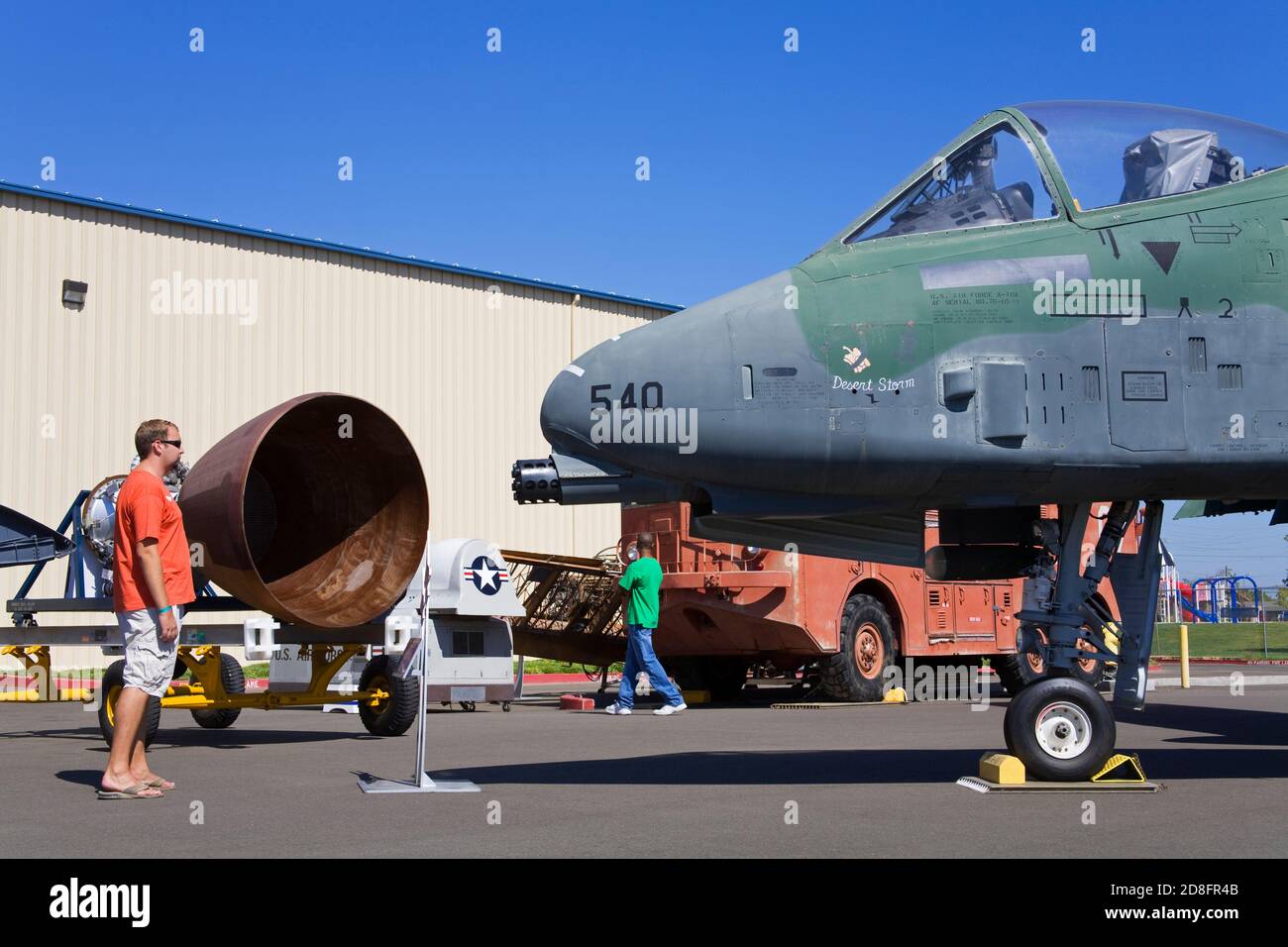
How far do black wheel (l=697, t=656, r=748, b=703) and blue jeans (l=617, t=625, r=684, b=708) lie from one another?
2.46 meters

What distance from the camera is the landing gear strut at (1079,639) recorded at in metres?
6.79

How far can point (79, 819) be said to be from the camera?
20.2ft

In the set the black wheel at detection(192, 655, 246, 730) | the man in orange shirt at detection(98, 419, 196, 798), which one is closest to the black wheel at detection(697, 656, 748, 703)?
the black wheel at detection(192, 655, 246, 730)

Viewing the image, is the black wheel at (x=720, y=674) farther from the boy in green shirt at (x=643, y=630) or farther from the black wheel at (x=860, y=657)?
the boy in green shirt at (x=643, y=630)

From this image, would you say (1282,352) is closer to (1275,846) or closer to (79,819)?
(1275,846)

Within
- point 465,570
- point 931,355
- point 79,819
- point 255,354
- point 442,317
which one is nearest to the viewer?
point 79,819

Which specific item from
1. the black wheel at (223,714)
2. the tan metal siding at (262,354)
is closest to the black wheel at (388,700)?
the black wheel at (223,714)

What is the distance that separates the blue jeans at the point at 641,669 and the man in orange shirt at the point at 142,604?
6.97 meters

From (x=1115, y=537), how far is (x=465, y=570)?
7.03 meters

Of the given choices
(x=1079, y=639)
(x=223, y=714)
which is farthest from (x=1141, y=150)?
(x=223, y=714)

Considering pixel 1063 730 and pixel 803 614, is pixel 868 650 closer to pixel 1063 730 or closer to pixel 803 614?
pixel 803 614

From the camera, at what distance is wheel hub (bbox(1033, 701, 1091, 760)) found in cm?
681

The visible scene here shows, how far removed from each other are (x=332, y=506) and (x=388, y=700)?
1.62 metres
